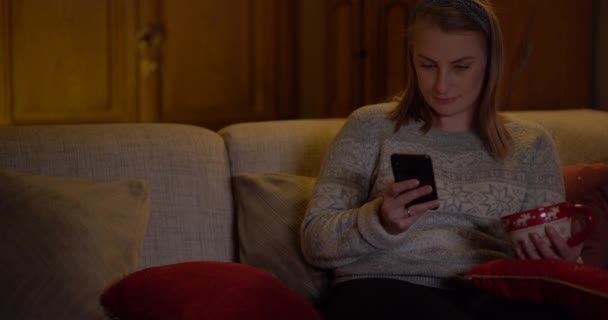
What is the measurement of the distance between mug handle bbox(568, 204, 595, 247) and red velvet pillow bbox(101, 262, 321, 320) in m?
0.45

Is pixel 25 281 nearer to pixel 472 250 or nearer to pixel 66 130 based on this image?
pixel 66 130

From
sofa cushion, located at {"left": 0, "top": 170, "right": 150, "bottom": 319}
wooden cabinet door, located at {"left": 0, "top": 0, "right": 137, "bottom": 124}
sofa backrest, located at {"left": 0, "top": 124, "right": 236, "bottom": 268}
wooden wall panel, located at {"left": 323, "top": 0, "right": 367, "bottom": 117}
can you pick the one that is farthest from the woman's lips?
wooden cabinet door, located at {"left": 0, "top": 0, "right": 137, "bottom": 124}

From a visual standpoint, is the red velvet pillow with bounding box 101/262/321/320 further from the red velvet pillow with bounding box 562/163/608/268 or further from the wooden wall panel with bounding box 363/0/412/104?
the wooden wall panel with bounding box 363/0/412/104

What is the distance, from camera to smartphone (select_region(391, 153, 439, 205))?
139 centimetres

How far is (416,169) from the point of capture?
140 cm

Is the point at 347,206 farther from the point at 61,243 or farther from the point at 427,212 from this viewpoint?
the point at 61,243

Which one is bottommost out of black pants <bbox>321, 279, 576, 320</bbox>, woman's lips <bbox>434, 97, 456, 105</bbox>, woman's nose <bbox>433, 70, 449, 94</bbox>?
black pants <bbox>321, 279, 576, 320</bbox>

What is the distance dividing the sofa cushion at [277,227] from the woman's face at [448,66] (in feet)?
1.13

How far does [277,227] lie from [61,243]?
0.46 metres

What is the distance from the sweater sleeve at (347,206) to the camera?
5.01ft

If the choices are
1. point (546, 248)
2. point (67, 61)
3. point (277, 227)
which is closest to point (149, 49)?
point (67, 61)

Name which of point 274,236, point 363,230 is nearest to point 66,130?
point 274,236

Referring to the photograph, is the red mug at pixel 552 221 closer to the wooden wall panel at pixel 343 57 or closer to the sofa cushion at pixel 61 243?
the sofa cushion at pixel 61 243

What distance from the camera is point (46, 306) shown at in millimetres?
1427
